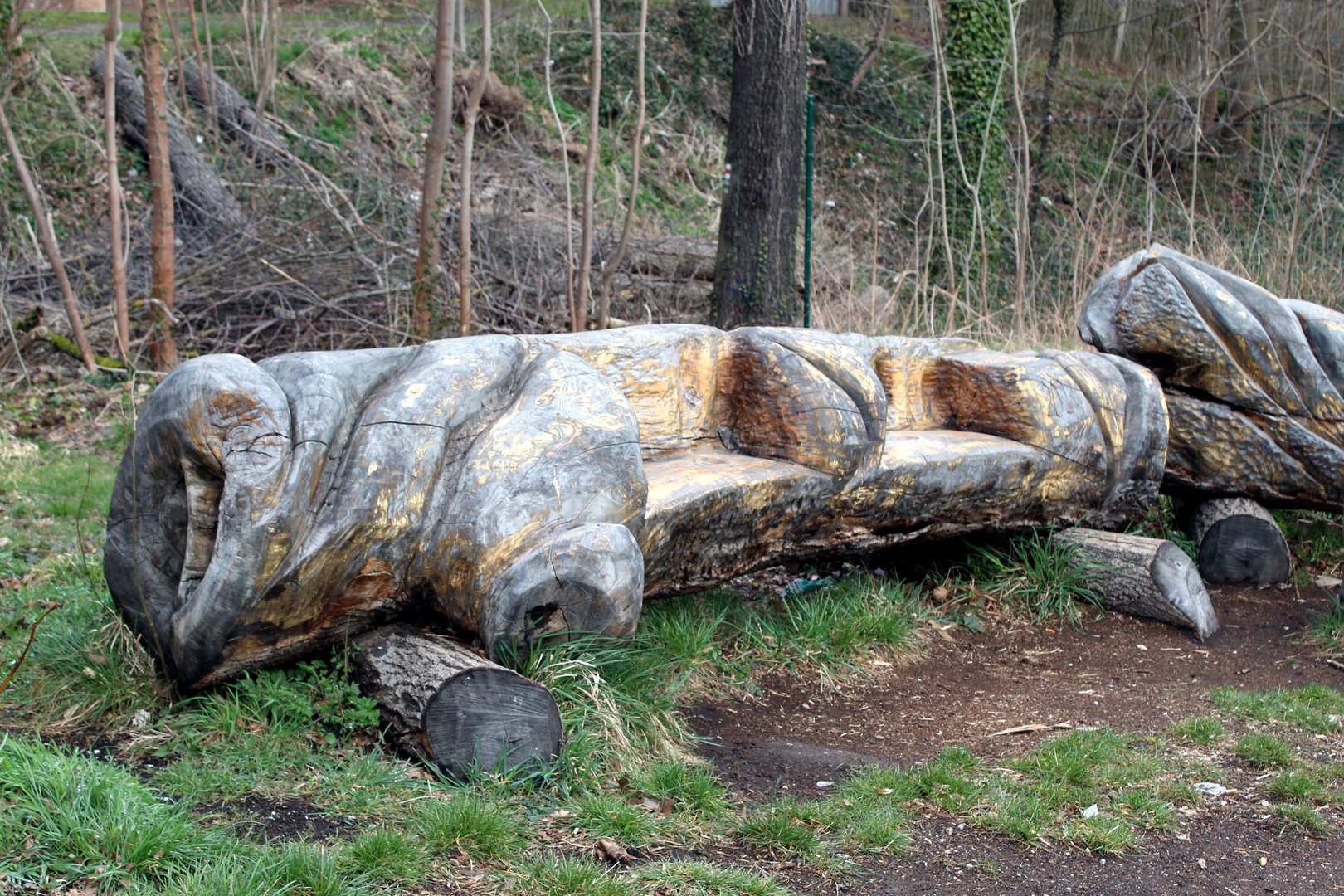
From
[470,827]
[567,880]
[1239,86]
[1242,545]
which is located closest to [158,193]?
[470,827]

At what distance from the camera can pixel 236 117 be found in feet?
33.6

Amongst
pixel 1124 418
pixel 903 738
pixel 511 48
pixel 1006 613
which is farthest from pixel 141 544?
pixel 511 48

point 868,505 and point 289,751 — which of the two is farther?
point 868,505

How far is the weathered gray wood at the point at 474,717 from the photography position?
113 inches

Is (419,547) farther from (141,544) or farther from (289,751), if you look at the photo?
(141,544)

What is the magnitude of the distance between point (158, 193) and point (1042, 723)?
620cm

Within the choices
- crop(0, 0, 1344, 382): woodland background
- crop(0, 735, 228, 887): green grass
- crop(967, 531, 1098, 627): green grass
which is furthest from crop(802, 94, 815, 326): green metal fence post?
crop(0, 735, 228, 887): green grass

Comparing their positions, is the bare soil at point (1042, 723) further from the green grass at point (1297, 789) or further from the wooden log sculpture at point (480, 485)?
the wooden log sculpture at point (480, 485)

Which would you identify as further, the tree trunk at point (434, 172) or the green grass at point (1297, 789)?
the tree trunk at point (434, 172)

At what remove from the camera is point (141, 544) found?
10.4 ft

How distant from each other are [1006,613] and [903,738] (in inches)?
56.8

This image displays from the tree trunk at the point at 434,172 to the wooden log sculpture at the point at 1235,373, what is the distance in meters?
3.97

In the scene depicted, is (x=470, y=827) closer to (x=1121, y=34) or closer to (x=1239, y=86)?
(x=1239, y=86)

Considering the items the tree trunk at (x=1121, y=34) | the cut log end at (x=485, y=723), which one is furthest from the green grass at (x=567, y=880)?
the tree trunk at (x=1121, y=34)
